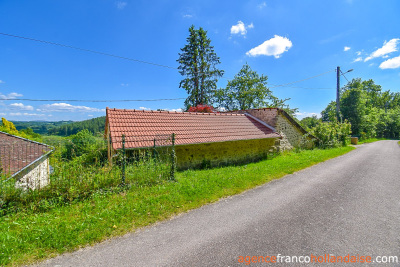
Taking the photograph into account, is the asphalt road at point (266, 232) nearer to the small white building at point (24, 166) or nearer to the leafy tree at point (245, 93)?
the small white building at point (24, 166)

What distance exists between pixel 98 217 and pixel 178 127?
5.73 metres

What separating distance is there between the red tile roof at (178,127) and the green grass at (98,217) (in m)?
2.06

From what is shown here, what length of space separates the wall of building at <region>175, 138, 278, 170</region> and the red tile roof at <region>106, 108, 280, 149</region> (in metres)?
0.43

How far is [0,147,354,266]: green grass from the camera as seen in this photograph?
2896mm

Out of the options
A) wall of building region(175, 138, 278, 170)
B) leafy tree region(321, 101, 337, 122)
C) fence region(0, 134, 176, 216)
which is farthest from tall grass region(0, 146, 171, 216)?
leafy tree region(321, 101, 337, 122)

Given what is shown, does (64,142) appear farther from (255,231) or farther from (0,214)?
(255,231)

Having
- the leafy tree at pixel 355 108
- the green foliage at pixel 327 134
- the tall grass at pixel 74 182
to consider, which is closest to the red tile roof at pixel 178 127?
the tall grass at pixel 74 182

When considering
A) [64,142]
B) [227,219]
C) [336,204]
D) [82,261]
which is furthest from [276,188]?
[64,142]

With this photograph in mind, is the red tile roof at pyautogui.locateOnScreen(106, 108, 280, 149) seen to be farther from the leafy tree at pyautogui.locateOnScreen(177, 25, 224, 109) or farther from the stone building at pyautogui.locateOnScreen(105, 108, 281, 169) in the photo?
the leafy tree at pyautogui.locateOnScreen(177, 25, 224, 109)

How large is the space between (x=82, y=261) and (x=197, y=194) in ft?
9.74

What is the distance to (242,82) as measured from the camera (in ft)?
92.6

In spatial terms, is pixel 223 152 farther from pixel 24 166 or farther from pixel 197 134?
pixel 24 166

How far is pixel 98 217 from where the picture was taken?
3.75m

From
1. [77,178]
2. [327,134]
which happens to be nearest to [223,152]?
[77,178]
